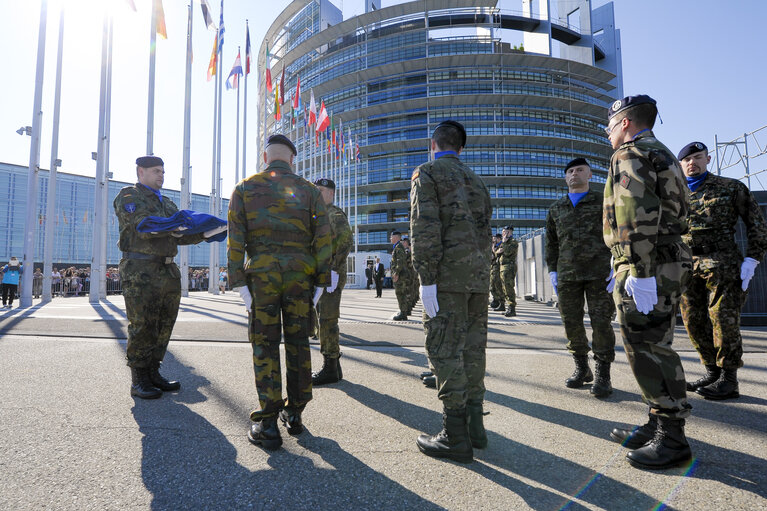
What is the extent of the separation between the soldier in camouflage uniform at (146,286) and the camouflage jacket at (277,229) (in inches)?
52.1

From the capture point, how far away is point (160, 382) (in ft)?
11.7

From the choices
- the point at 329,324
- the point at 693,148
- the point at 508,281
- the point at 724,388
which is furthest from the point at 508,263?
the point at 329,324

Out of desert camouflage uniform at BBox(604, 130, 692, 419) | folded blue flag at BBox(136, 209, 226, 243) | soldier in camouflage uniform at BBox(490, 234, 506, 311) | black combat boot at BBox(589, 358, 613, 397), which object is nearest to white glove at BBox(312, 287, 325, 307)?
folded blue flag at BBox(136, 209, 226, 243)

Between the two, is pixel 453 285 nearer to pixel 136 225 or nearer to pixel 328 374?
pixel 328 374

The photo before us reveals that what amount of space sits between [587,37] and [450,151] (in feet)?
224

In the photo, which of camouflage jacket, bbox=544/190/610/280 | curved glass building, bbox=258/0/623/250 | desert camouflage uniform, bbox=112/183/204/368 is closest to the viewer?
desert camouflage uniform, bbox=112/183/204/368

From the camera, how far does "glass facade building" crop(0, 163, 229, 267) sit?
138 ft

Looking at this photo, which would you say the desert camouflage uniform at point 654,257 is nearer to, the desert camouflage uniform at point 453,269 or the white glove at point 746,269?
the desert camouflage uniform at point 453,269

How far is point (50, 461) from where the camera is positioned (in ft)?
6.91

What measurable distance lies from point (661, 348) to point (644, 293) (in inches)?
13.5

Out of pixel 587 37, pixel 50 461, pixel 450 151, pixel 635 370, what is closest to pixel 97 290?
pixel 50 461

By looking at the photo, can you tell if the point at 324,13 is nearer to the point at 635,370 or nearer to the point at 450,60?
the point at 450,60

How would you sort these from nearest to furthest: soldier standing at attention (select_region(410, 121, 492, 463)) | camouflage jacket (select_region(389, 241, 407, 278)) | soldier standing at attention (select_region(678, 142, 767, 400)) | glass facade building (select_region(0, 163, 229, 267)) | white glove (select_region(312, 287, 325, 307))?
soldier standing at attention (select_region(410, 121, 492, 463)), white glove (select_region(312, 287, 325, 307)), soldier standing at attention (select_region(678, 142, 767, 400)), camouflage jacket (select_region(389, 241, 407, 278)), glass facade building (select_region(0, 163, 229, 267))

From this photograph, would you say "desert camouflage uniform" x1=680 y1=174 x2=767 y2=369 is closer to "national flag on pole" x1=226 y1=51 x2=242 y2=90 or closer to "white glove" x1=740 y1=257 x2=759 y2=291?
"white glove" x1=740 y1=257 x2=759 y2=291
